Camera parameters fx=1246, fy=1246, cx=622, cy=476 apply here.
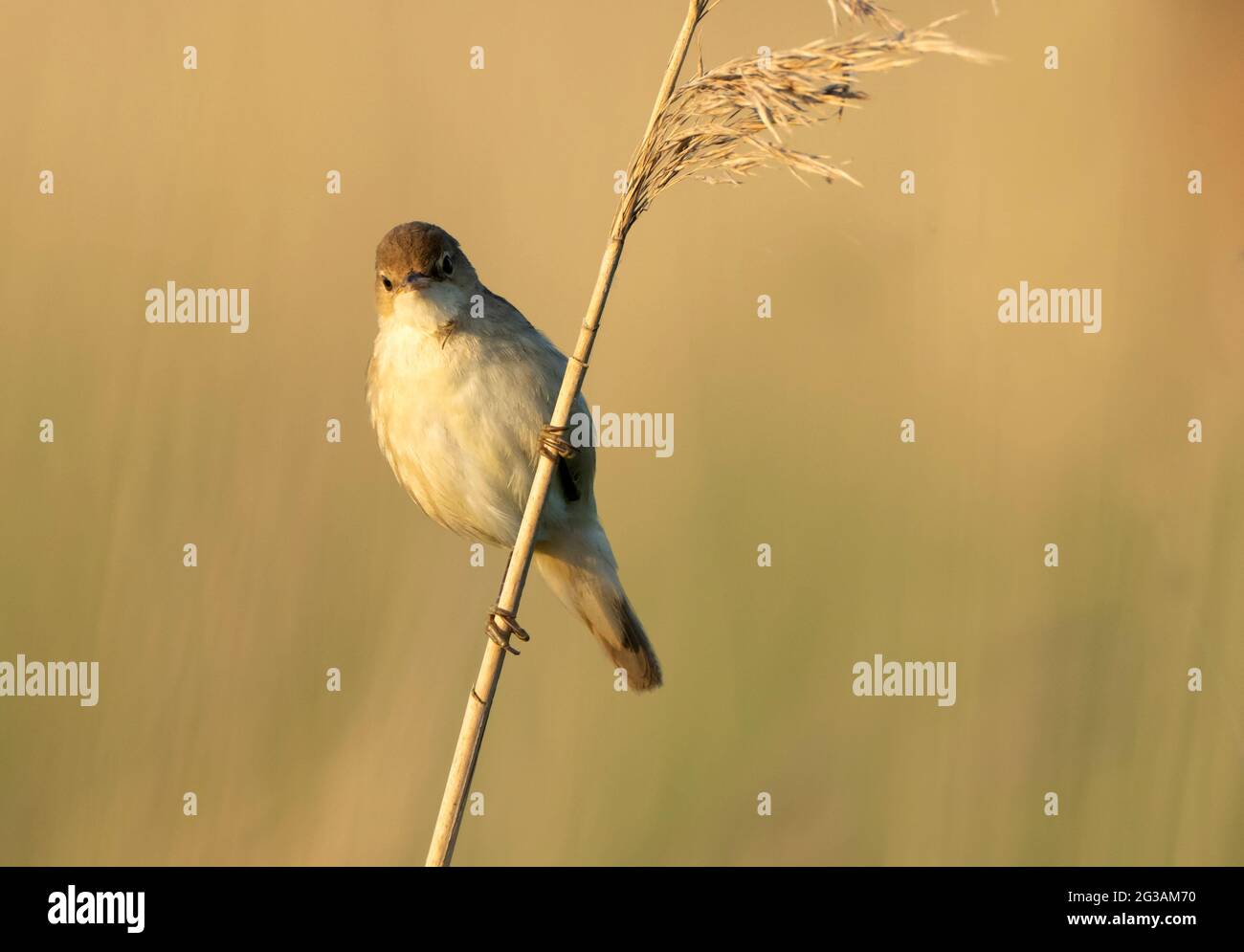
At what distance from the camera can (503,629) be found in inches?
107

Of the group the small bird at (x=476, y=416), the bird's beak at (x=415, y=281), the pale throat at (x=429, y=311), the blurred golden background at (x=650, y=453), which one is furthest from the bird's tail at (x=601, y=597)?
the bird's beak at (x=415, y=281)

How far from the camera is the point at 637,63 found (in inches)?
187

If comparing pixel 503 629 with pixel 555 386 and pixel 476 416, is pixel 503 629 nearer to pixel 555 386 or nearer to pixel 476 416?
pixel 476 416

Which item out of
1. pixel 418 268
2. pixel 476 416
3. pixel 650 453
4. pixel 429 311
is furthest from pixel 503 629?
pixel 650 453

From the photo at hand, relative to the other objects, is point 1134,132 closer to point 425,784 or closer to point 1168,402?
point 1168,402

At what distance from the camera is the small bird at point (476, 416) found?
3.24m

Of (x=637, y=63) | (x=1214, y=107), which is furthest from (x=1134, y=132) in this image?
(x=637, y=63)

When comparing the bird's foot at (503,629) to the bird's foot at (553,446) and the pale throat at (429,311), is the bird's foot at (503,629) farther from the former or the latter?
the pale throat at (429,311)

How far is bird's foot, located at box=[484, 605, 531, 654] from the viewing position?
99.5 inches

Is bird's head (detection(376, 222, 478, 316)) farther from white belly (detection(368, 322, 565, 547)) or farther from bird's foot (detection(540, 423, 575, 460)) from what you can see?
bird's foot (detection(540, 423, 575, 460))

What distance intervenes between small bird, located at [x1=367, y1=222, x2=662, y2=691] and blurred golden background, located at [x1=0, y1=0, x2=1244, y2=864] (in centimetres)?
28

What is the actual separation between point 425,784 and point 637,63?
2.81 meters

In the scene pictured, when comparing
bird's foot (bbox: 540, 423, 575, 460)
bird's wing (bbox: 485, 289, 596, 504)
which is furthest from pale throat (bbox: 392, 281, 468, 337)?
bird's foot (bbox: 540, 423, 575, 460)

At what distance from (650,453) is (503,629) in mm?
1488
